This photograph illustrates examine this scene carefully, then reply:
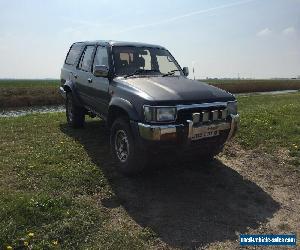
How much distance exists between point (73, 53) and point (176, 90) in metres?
4.79

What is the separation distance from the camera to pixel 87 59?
8.34 metres

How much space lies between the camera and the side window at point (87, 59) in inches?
319

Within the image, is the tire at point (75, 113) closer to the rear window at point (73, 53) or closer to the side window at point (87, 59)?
the rear window at point (73, 53)

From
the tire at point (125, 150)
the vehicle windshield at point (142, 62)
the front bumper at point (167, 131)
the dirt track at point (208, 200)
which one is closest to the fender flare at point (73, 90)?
the dirt track at point (208, 200)

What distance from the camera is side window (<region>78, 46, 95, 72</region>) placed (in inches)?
319

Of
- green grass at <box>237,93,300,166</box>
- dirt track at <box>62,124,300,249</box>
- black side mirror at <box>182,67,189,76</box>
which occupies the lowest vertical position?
dirt track at <box>62,124,300,249</box>

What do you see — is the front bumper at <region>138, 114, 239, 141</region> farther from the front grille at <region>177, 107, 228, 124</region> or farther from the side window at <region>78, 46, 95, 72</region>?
the side window at <region>78, 46, 95, 72</region>

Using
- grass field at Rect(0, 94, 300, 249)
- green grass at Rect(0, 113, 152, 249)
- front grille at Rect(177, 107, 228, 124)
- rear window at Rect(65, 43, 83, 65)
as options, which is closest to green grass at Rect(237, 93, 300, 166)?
grass field at Rect(0, 94, 300, 249)

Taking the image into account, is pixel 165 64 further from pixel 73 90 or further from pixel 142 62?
pixel 73 90

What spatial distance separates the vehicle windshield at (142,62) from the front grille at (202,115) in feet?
5.78

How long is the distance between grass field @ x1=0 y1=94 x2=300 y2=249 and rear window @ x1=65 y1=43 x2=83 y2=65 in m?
1.92

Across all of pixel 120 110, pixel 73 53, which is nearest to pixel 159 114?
pixel 120 110

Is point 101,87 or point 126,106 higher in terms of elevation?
point 101,87

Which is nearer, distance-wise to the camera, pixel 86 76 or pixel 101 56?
pixel 101 56
